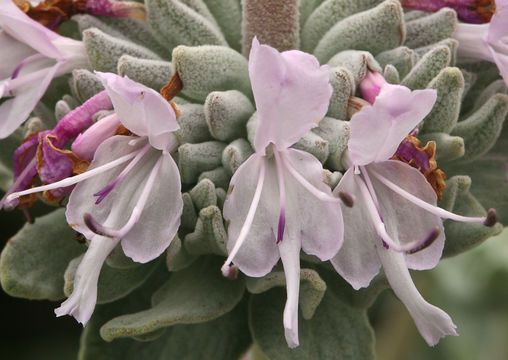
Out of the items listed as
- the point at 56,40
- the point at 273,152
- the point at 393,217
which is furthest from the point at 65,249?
the point at 393,217

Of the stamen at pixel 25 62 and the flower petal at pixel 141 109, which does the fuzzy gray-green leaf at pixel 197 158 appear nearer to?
the flower petal at pixel 141 109

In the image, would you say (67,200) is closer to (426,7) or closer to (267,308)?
(267,308)

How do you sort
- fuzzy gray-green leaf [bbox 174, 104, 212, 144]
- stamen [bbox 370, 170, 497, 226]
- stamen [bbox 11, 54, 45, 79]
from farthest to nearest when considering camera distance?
stamen [bbox 11, 54, 45, 79], fuzzy gray-green leaf [bbox 174, 104, 212, 144], stamen [bbox 370, 170, 497, 226]

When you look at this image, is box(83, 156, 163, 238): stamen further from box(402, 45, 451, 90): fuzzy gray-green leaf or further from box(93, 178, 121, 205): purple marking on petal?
box(402, 45, 451, 90): fuzzy gray-green leaf

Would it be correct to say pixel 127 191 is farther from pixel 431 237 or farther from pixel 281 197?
pixel 431 237


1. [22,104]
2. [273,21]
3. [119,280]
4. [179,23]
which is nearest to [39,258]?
[119,280]

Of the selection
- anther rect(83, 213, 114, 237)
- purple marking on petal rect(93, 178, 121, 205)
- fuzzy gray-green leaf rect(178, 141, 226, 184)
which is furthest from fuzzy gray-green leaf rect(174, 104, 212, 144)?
anther rect(83, 213, 114, 237)

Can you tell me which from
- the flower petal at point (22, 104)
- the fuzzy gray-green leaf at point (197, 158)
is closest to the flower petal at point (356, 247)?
the fuzzy gray-green leaf at point (197, 158)
